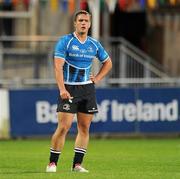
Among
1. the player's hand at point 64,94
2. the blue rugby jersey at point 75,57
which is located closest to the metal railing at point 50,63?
the blue rugby jersey at point 75,57

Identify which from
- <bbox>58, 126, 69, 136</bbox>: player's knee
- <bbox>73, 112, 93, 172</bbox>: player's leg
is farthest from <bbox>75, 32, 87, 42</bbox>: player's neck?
<bbox>58, 126, 69, 136</bbox>: player's knee

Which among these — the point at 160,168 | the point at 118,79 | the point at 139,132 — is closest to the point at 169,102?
the point at 139,132

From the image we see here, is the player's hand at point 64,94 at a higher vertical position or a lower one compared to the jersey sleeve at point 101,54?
lower

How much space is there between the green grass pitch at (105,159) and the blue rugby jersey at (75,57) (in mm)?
1353

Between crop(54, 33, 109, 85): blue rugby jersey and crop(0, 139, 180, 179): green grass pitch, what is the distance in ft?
4.44

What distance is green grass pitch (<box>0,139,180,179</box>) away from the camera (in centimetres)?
1243

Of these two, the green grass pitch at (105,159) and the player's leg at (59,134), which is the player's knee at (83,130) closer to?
the player's leg at (59,134)

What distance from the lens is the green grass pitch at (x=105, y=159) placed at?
1243 centimetres

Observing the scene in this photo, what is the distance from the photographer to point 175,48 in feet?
105

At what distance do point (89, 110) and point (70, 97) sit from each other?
37 cm

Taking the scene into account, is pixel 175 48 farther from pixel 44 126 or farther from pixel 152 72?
pixel 44 126

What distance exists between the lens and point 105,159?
52.4 feet

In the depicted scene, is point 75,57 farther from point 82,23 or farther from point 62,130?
point 62,130

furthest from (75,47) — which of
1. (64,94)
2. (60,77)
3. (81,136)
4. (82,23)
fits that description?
(81,136)
